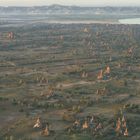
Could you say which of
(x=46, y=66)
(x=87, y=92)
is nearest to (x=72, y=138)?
(x=87, y=92)

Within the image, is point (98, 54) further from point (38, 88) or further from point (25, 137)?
point (25, 137)

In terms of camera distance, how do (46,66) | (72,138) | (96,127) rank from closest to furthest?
(72,138), (96,127), (46,66)

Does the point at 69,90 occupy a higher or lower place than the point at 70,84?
higher

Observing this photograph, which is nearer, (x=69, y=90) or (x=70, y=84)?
(x=69, y=90)

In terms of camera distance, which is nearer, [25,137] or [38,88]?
[25,137]

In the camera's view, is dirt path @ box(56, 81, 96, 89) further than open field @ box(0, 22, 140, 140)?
Yes

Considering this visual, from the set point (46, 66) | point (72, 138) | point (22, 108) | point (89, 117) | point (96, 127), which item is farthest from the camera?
point (46, 66)

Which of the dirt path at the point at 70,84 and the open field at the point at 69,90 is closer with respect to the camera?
the open field at the point at 69,90
